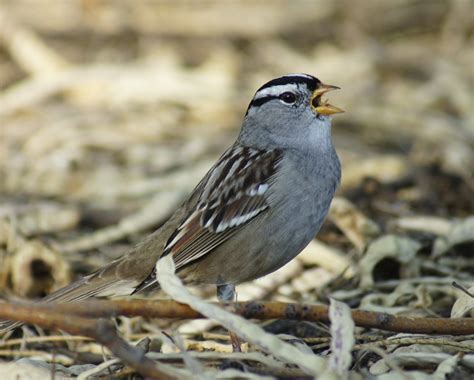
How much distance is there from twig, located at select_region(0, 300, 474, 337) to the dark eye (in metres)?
1.33

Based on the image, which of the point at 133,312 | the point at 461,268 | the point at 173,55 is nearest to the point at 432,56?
the point at 173,55

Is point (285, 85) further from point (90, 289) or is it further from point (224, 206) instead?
point (90, 289)

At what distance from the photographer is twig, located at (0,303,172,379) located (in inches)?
95.2

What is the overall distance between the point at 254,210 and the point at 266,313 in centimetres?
89

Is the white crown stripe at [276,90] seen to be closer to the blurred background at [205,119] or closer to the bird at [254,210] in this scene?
the bird at [254,210]

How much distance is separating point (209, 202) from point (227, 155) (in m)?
0.25

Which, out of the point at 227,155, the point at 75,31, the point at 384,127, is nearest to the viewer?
the point at 227,155

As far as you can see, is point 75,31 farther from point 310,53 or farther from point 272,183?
point 272,183

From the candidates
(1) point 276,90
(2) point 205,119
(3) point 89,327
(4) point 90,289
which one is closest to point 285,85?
(1) point 276,90

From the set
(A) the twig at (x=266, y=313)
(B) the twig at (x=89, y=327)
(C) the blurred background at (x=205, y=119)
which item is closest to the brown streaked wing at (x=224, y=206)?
(C) the blurred background at (x=205, y=119)

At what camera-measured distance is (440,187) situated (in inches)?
210

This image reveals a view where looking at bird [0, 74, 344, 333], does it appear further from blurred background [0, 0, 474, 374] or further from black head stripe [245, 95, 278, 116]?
blurred background [0, 0, 474, 374]

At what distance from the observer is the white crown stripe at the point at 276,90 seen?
12.8ft

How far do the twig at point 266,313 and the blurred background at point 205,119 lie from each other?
736 millimetres
